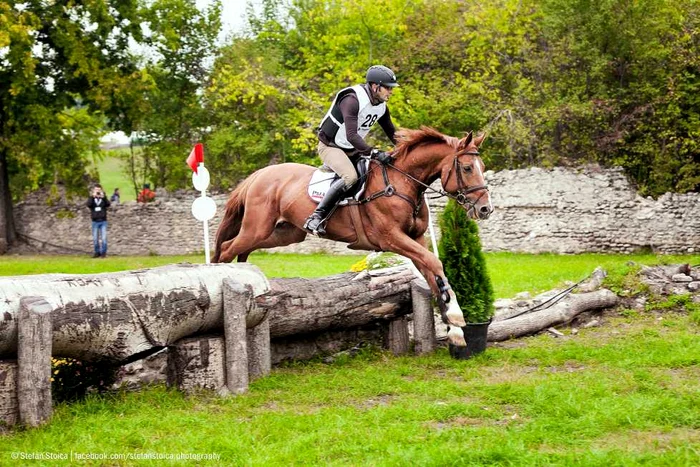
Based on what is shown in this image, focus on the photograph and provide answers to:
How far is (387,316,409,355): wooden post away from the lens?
8.10 meters

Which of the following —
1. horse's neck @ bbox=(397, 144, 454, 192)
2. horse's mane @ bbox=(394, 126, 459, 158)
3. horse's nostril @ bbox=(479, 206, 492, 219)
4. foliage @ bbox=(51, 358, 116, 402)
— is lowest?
foliage @ bbox=(51, 358, 116, 402)

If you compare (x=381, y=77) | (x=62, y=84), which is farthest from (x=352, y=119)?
(x=62, y=84)

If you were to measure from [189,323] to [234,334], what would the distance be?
1.23 feet

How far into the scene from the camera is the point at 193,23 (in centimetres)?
3128

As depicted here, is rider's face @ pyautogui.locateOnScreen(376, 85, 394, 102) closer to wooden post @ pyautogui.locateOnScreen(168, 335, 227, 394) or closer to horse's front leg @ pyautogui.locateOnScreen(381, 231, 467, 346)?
horse's front leg @ pyautogui.locateOnScreen(381, 231, 467, 346)

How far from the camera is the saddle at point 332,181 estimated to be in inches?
306

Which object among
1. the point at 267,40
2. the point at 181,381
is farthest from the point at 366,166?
the point at 267,40

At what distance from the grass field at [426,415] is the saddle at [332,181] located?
1.59 meters

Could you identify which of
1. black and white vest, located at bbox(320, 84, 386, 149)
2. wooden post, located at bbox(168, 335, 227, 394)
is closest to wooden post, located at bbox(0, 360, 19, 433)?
wooden post, located at bbox(168, 335, 227, 394)

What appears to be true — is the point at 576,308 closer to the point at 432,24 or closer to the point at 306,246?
the point at 306,246

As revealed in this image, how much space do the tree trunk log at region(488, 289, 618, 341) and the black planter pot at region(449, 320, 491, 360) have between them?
0.84 metres

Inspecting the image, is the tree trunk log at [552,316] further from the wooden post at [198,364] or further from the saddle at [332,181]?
the wooden post at [198,364]

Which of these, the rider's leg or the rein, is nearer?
the rein

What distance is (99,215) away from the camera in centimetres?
2375
